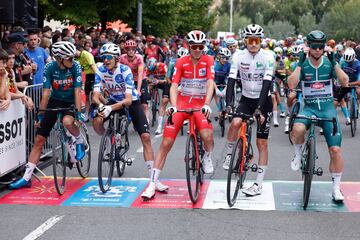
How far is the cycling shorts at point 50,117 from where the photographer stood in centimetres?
928

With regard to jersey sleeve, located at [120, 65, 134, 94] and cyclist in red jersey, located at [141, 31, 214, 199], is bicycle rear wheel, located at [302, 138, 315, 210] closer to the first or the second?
cyclist in red jersey, located at [141, 31, 214, 199]

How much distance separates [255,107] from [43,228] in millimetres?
3186

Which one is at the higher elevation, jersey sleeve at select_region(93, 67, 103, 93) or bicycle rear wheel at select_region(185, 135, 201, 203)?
jersey sleeve at select_region(93, 67, 103, 93)

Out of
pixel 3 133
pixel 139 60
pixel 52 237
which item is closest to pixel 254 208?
pixel 52 237

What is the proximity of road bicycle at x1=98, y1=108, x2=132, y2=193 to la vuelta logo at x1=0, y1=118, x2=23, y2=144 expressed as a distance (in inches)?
49.5

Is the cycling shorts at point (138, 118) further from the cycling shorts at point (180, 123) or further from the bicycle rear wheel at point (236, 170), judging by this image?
the bicycle rear wheel at point (236, 170)

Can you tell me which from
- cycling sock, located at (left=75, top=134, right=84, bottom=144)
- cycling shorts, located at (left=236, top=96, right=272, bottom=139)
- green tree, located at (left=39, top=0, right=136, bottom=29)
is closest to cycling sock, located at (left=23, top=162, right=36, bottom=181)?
cycling sock, located at (left=75, top=134, right=84, bottom=144)

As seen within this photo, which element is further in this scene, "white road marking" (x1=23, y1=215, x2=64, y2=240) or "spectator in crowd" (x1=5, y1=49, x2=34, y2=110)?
"spectator in crowd" (x1=5, y1=49, x2=34, y2=110)

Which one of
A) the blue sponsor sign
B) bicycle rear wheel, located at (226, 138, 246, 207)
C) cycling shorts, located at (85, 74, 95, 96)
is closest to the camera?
bicycle rear wheel, located at (226, 138, 246, 207)

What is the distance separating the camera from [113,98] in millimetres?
9688

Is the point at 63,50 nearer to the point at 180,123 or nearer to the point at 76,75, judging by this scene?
the point at 76,75

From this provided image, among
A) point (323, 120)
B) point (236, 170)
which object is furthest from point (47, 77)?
point (323, 120)

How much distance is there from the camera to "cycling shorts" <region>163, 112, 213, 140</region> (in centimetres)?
874

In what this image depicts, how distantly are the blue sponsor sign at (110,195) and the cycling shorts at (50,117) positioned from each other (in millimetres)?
917
